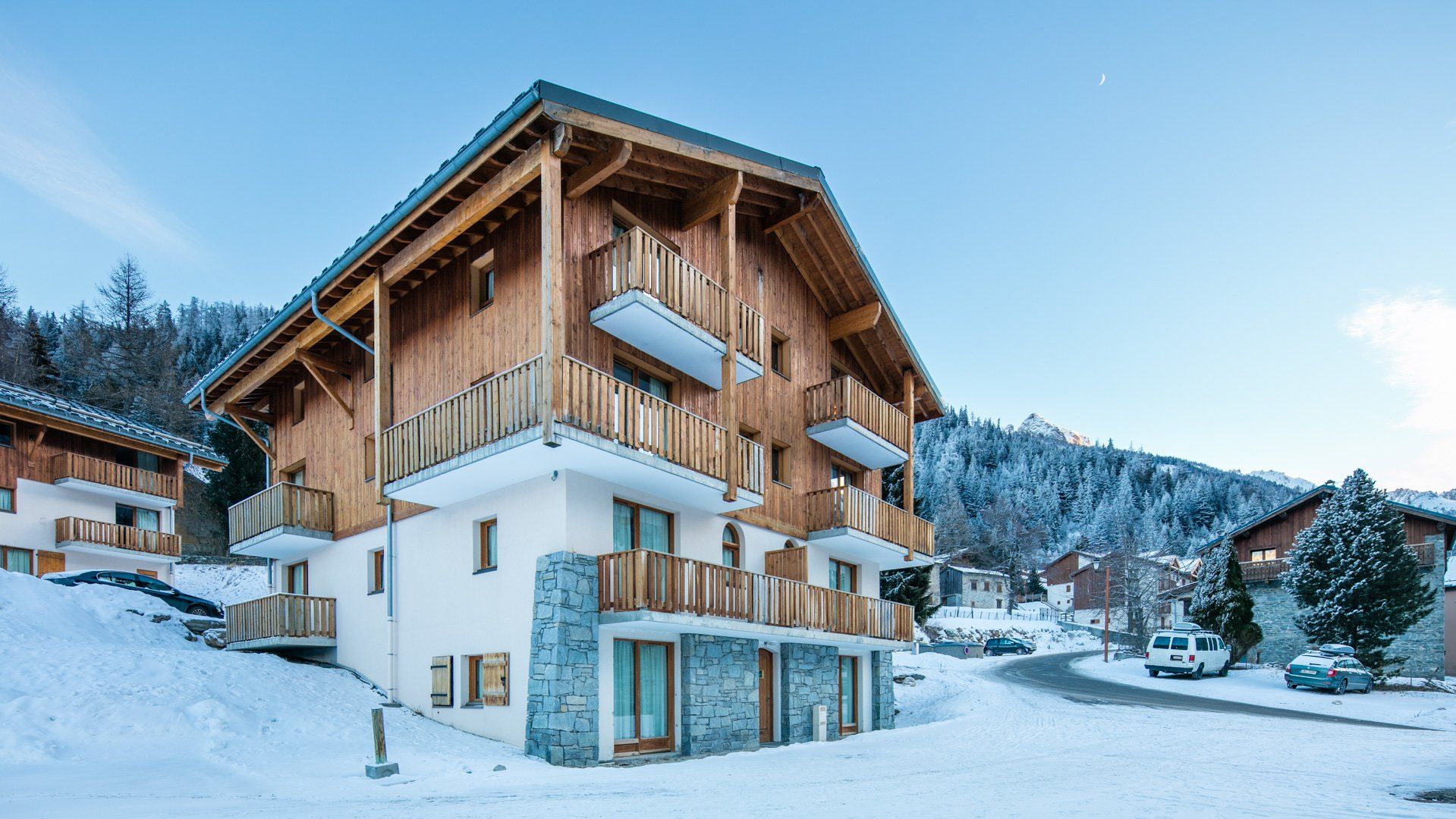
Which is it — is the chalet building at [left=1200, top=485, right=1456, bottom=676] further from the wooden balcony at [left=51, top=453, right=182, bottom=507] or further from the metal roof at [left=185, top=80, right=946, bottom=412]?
the wooden balcony at [left=51, top=453, right=182, bottom=507]

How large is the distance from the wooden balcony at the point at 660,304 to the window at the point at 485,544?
4322mm

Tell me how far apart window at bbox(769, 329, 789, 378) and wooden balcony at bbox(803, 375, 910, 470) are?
38.7 inches

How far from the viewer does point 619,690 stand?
647 inches

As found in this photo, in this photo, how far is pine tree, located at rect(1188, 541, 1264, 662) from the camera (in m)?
40.8

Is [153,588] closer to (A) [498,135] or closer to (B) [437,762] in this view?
(B) [437,762]

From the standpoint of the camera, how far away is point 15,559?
3083 centimetres

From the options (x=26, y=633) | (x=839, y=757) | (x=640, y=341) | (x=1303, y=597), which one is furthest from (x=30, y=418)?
(x=1303, y=597)

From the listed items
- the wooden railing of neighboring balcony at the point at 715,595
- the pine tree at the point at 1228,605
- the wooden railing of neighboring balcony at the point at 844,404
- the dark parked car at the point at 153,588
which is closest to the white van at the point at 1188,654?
the pine tree at the point at 1228,605

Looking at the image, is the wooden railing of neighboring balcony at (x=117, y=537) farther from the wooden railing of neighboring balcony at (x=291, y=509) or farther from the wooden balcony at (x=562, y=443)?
the wooden balcony at (x=562, y=443)

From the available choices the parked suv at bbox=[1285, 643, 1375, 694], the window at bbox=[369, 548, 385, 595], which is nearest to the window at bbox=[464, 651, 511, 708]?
the window at bbox=[369, 548, 385, 595]

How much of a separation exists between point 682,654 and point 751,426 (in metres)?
5.85

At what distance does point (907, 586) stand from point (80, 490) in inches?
1229

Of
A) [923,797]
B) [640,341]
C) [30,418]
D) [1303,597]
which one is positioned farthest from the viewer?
[1303,597]

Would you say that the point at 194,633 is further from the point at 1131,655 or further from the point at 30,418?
the point at 1131,655
